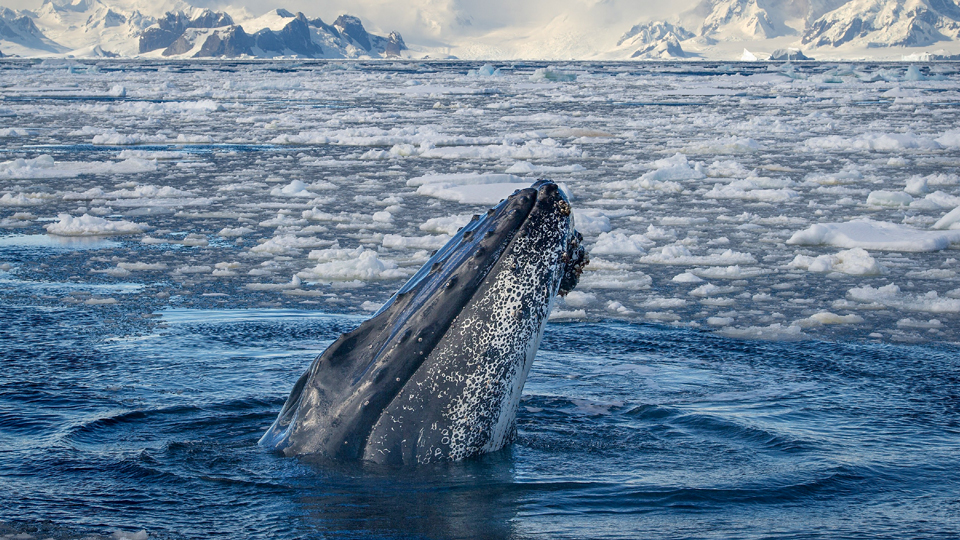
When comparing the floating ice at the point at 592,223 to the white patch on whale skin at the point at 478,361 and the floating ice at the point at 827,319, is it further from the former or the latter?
the white patch on whale skin at the point at 478,361

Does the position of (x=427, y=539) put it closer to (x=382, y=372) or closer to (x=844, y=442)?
(x=382, y=372)

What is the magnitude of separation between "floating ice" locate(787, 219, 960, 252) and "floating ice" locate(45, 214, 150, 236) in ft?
22.7

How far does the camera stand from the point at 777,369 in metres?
5.31

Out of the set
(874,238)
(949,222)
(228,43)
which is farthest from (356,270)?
(228,43)

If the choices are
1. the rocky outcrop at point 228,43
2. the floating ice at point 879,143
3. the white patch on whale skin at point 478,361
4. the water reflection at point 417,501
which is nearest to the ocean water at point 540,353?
the water reflection at point 417,501

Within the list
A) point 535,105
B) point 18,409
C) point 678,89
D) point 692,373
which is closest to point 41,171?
point 18,409

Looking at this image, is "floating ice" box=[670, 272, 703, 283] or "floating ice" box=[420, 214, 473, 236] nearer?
"floating ice" box=[670, 272, 703, 283]

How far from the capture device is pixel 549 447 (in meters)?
3.95

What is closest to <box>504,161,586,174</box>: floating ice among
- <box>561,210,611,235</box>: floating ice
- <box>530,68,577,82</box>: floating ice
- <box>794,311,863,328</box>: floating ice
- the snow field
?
the snow field

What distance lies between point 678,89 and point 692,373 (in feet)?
157

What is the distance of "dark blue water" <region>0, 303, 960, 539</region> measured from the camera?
317 centimetres

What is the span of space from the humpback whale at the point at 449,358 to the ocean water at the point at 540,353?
13 centimetres

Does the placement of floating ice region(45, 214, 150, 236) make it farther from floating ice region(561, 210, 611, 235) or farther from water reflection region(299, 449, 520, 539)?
water reflection region(299, 449, 520, 539)

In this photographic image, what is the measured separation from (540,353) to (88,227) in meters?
6.43
